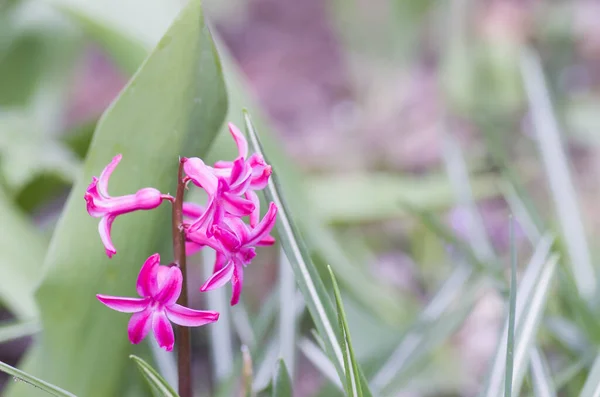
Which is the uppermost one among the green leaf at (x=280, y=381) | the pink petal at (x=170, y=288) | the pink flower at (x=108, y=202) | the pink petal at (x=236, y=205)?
the pink flower at (x=108, y=202)

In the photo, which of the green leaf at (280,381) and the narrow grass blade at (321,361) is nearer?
the green leaf at (280,381)

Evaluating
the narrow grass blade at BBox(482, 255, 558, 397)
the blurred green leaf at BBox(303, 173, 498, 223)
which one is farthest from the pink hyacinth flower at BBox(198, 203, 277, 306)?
the blurred green leaf at BBox(303, 173, 498, 223)

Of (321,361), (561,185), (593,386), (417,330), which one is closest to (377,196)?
(561,185)

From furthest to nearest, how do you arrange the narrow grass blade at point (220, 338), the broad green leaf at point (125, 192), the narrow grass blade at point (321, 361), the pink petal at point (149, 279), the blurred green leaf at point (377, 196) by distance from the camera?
the blurred green leaf at point (377, 196) < the narrow grass blade at point (220, 338) < the narrow grass blade at point (321, 361) < the broad green leaf at point (125, 192) < the pink petal at point (149, 279)

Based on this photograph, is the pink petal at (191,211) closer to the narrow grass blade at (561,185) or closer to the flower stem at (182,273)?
the flower stem at (182,273)

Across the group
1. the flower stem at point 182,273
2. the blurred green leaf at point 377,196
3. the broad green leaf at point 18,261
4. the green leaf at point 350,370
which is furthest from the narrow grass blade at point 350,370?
the blurred green leaf at point 377,196

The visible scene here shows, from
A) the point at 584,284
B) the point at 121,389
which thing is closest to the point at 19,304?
the point at 121,389
